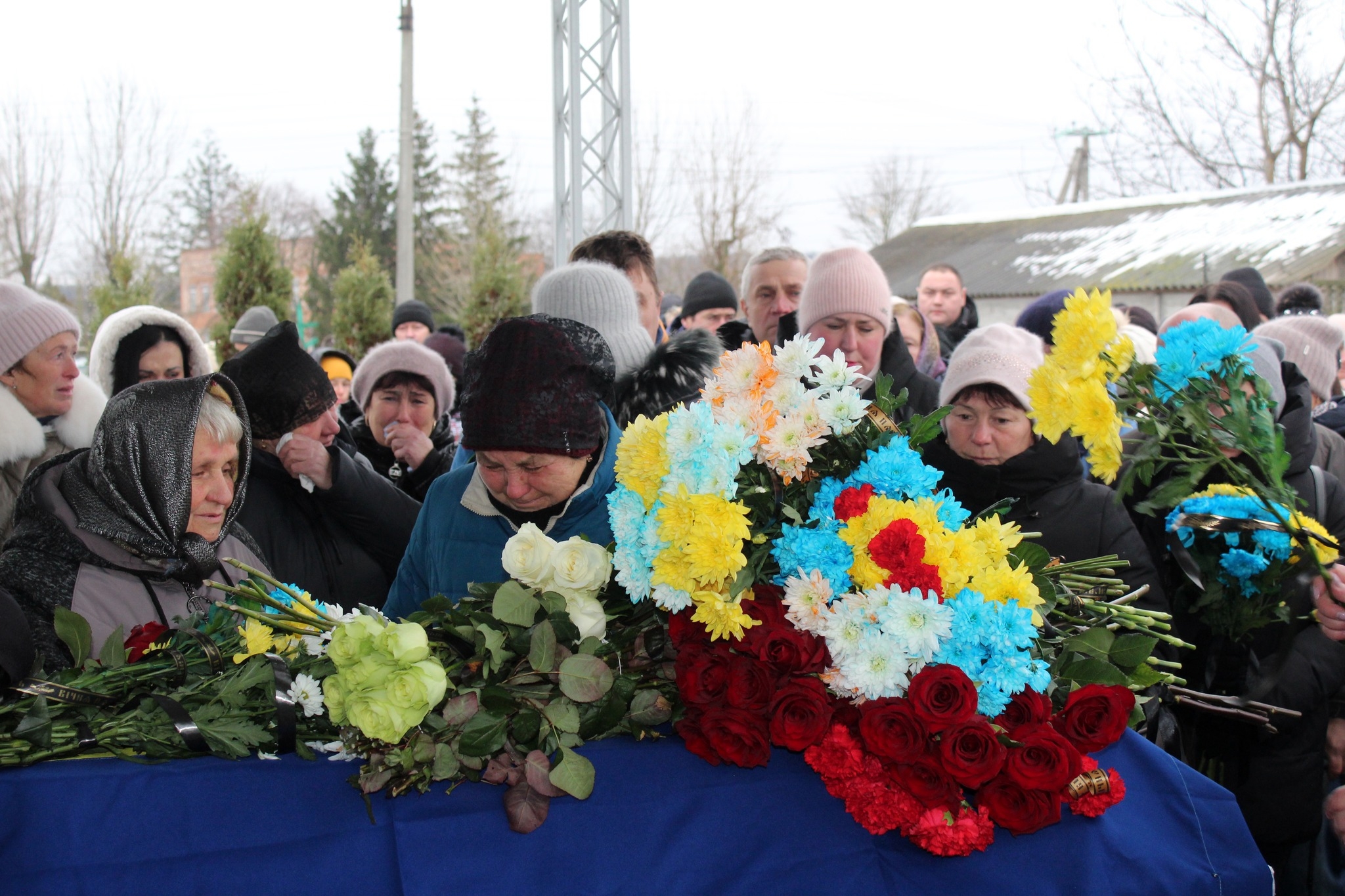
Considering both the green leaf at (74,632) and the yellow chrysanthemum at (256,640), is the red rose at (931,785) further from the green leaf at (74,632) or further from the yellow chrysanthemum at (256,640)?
the green leaf at (74,632)

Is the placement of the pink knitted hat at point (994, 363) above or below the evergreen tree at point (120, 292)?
below

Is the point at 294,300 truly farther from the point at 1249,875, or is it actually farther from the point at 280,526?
the point at 1249,875

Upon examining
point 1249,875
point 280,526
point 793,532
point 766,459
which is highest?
point 766,459

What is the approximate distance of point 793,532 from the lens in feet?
5.21

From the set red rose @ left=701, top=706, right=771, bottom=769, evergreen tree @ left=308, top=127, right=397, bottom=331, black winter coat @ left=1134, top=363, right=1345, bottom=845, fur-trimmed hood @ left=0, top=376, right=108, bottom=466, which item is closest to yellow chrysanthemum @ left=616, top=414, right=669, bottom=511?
red rose @ left=701, top=706, right=771, bottom=769

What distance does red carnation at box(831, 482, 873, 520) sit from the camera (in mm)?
1563

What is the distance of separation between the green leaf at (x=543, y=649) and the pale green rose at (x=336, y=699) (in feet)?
0.95

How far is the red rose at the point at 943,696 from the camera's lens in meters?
1.44

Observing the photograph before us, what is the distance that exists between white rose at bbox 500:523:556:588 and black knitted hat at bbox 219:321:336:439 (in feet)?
4.90

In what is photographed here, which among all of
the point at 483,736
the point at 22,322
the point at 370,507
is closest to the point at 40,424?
the point at 22,322

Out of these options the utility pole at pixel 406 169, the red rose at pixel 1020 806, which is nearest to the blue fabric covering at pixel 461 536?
the red rose at pixel 1020 806

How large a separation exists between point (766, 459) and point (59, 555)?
1501mm

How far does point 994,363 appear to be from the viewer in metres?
2.74

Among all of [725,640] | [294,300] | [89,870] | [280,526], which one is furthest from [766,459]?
[294,300]
